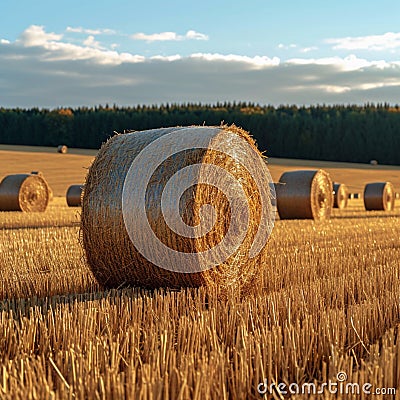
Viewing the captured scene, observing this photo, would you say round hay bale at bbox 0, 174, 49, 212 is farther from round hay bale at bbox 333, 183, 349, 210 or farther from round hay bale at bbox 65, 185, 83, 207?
round hay bale at bbox 333, 183, 349, 210

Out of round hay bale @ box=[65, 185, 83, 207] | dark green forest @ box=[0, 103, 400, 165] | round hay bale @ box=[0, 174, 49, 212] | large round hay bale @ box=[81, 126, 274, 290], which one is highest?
dark green forest @ box=[0, 103, 400, 165]

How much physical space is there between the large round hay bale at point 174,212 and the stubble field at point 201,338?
0.26 metres

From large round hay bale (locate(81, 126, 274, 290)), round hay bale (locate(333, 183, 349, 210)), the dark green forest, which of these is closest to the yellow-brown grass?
large round hay bale (locate(81, 126, 274, 290))

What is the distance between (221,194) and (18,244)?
4.69m

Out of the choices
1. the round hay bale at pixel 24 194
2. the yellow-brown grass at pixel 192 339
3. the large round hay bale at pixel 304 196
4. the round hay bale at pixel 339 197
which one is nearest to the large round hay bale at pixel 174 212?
the yellow-brown grass at pixel 192 339

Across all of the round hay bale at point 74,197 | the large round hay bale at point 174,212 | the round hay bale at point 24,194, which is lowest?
the round hay bale at point 74,197

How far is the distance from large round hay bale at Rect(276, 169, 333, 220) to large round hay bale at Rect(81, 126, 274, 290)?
969cm

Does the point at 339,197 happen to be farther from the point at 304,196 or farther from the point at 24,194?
the point at 24,194

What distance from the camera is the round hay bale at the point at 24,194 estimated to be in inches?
809

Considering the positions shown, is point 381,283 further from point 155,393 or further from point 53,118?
point 53,118

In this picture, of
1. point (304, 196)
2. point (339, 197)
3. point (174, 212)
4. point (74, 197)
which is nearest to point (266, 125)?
point (339, 197)

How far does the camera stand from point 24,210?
20.7 metres

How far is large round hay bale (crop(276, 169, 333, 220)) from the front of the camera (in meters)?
16.9

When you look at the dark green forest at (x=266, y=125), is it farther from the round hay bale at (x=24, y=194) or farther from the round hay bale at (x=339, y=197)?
the round hay bale at (x=24, y=194)
